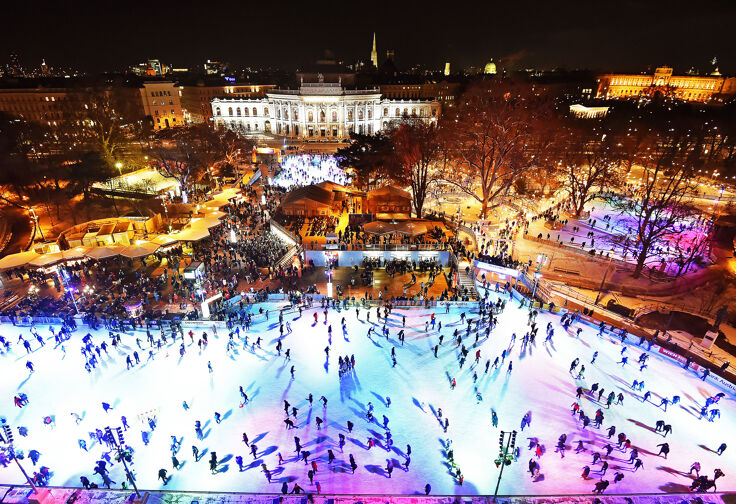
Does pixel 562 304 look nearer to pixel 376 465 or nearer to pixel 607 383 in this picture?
pixel 607 383

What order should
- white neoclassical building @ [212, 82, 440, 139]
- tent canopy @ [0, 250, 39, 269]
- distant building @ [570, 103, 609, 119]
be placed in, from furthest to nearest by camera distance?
distant building @ [570, 103, 609, 119] → white neoclassical building @ [212, 82, 440, 139] → tent canopy @ [0, 250, 39, 269]

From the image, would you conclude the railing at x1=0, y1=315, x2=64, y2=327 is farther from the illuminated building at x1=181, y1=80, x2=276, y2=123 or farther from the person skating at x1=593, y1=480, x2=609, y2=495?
the illuminated building at x1=181, y1=80, x2=276, y2=123

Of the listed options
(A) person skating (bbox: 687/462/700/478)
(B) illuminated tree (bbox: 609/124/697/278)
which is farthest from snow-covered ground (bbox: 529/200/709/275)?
(A) person skating (bbox: 687/462/700/478)

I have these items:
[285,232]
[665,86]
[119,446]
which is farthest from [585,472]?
[665,86]

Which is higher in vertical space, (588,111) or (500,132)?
(588,111)

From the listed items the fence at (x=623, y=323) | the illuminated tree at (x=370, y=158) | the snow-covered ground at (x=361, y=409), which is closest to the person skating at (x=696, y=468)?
the snow-covered ground at (x=361, y=409)

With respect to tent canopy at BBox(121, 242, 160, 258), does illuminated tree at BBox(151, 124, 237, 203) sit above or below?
above

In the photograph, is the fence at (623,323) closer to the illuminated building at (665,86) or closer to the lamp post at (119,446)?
the lamp post at (119,446)

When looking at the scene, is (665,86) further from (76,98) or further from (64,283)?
(64,283)
